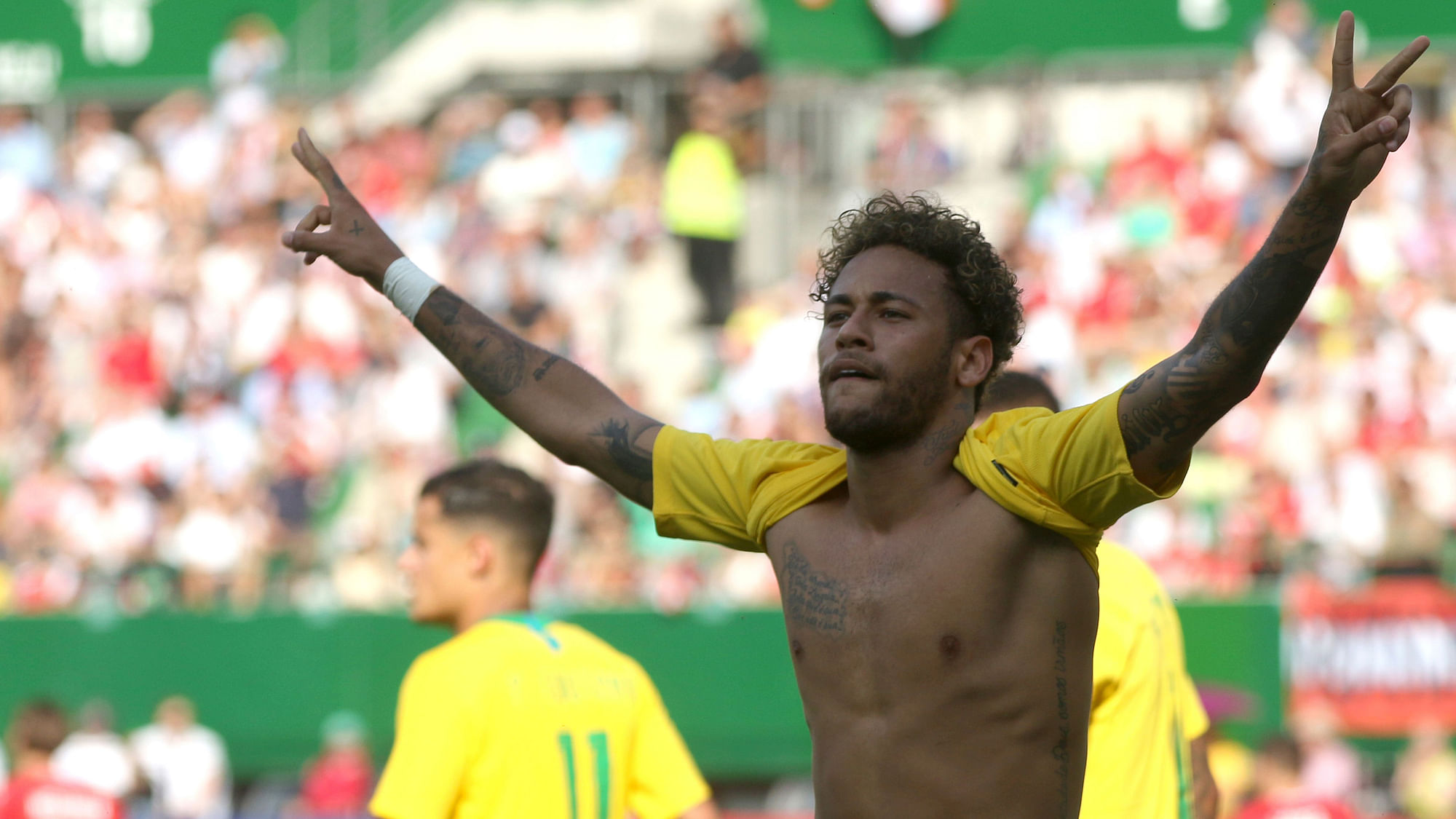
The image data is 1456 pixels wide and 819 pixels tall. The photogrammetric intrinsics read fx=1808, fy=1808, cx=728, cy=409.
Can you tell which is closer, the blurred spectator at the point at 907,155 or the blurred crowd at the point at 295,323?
the blurred crowd at the point at 295,323

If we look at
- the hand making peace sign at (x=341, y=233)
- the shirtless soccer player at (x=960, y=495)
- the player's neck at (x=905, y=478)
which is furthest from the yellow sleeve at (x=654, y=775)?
the player's neck at (x=905, y=478)

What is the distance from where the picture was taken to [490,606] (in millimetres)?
4680

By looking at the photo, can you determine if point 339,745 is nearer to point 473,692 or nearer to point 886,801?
point 473,692

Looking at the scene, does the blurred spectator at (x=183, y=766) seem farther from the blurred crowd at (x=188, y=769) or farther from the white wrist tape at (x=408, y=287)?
the white wrist tape at (x=408, y=287)

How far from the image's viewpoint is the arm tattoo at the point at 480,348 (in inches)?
143

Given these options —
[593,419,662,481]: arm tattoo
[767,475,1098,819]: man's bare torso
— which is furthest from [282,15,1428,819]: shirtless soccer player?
[593,419,662,481]: arm tattoo

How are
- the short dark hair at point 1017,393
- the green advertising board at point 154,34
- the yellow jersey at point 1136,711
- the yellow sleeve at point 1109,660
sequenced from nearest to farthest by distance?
the yellow jersey at point 1136,711 < the yellow sleeve at point 1109,660 < the short dark hair at point 1017,393 < the green advertising board at point 154,34

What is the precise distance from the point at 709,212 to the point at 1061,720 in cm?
1233

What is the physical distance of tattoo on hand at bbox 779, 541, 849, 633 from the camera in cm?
315

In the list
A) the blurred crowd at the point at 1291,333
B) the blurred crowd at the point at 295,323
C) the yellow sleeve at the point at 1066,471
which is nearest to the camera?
the yellow sleeve at the point at 1066,471

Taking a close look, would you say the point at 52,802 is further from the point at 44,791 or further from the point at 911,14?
the point at 911,14

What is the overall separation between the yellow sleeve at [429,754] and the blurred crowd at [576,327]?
7.50 meters

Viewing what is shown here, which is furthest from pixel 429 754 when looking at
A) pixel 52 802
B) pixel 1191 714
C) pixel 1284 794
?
pixel 1284 794

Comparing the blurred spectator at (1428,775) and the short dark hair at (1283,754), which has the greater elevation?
the short dark hair at (1283,754)
